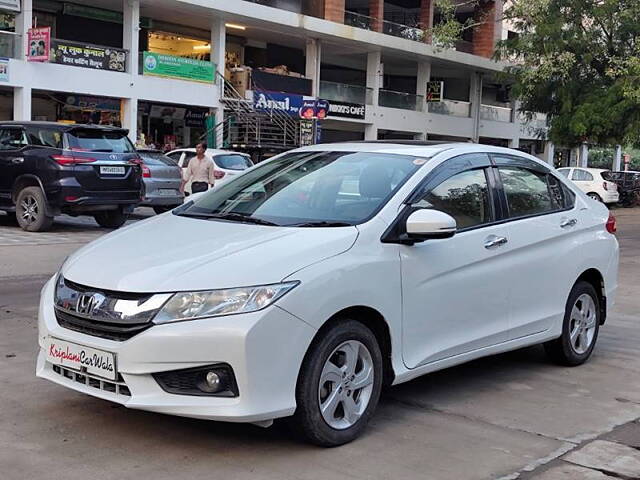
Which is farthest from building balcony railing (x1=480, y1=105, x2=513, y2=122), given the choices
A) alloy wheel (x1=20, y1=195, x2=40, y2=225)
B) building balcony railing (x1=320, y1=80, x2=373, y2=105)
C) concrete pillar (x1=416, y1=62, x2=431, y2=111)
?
alloy wheel (x1=20, y1=195, x2=40, y2=225)

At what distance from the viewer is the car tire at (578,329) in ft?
20.3

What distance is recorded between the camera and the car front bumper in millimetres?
3861

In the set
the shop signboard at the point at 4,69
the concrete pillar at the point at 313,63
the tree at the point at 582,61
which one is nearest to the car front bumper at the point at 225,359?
the shop signboard at the point at 4,69

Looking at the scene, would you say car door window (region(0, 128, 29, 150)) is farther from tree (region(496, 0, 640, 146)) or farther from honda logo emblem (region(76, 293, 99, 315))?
tree (region(496, 0, 640, 146))

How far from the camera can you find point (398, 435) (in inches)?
180

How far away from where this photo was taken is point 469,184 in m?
5.44

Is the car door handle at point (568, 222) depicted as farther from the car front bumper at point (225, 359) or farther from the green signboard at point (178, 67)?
the green signboard at point (178, 67)

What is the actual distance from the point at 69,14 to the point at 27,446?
26.5m

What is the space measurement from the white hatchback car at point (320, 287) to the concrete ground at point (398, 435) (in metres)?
0.26

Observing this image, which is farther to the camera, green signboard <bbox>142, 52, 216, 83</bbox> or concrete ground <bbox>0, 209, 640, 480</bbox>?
green signboard <bbox>142, 52, 216, 83</bbox>

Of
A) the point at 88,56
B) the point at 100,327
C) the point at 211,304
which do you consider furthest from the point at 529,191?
the point at 88,56

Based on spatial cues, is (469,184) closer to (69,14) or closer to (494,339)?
(494,339)

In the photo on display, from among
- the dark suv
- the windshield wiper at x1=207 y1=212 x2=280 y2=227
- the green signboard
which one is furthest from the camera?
the green signboard

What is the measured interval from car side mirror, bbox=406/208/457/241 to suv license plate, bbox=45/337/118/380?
1.81 metres
